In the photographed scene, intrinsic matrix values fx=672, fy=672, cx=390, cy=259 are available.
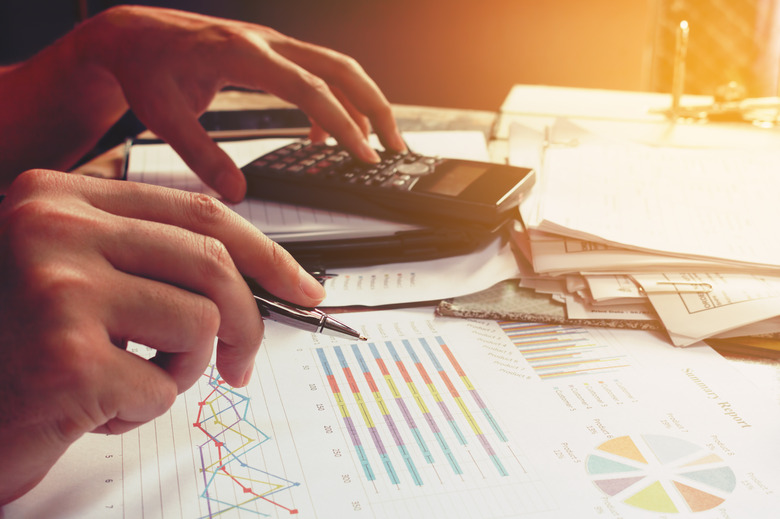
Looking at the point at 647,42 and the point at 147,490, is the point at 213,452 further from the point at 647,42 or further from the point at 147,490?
the point at 647,42

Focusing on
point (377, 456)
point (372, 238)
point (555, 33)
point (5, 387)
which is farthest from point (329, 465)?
point (555, 33)

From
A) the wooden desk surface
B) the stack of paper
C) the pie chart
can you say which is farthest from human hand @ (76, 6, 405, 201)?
the pie chart

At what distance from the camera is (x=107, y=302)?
0.33 m

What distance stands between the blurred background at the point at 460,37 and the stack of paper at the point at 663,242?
130 centimetres

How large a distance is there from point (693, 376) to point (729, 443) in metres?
0.08

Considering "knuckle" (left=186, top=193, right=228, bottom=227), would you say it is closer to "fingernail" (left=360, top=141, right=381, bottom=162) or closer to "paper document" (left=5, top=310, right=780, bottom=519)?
"paper document" (left=5, top=310, right=780, bottom=519)

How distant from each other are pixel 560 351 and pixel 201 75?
20.9 inches

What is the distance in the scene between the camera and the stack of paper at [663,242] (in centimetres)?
53

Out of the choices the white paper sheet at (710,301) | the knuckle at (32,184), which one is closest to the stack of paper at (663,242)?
the white paper sheet at (710,301)

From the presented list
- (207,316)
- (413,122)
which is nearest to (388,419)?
(207,316)

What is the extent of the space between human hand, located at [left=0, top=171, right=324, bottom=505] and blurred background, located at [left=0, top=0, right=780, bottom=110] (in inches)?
69.1

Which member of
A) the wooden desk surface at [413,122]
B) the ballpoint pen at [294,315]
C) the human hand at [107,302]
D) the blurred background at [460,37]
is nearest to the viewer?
the human hand at [107,302]

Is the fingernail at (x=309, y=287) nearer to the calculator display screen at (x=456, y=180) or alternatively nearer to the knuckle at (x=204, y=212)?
the knuckle at (x=204, y=212)

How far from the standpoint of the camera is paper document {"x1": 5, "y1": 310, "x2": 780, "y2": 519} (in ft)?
1.16
